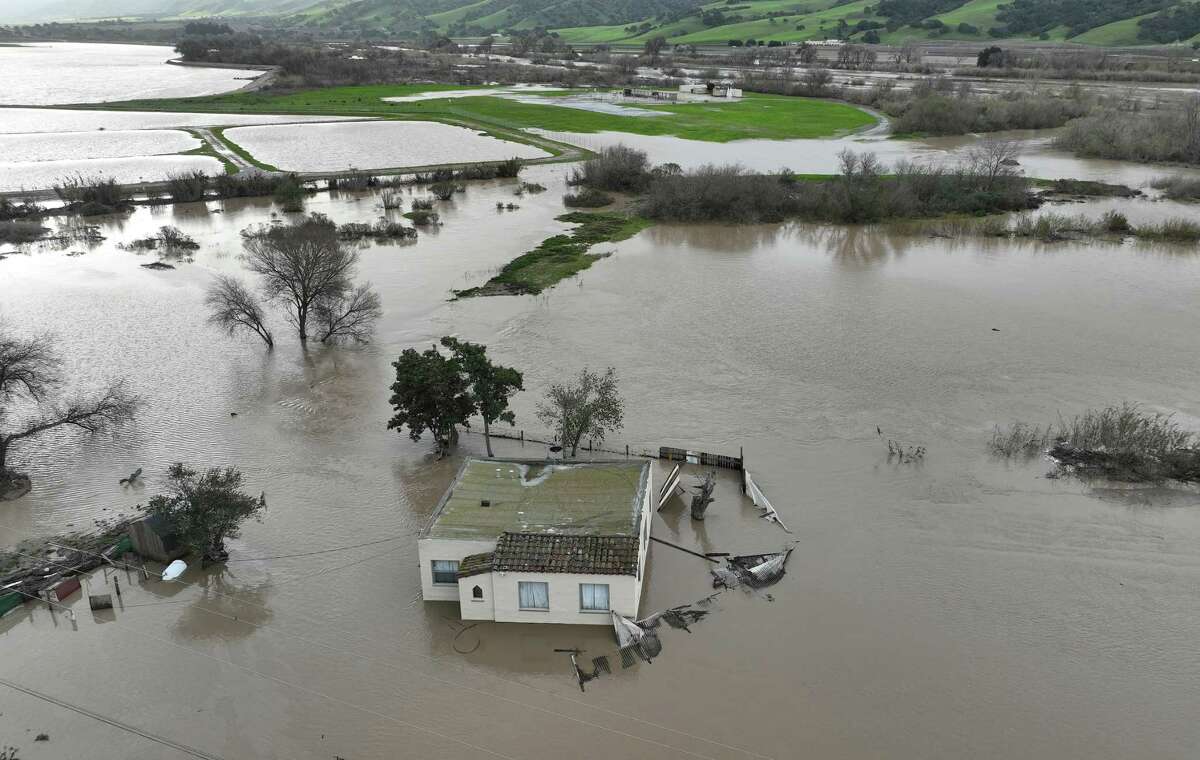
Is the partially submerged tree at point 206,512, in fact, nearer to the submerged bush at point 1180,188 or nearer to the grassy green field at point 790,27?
the submerged bush at point 1180,188

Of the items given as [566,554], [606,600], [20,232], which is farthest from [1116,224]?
[20,232]

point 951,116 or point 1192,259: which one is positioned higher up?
point 951,116

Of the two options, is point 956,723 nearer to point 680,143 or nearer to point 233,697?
point 233,697

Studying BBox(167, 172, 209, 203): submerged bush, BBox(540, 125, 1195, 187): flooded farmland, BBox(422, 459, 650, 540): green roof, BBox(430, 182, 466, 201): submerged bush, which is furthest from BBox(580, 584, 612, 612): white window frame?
BBox(167, 172, 209, 203): submerged bush

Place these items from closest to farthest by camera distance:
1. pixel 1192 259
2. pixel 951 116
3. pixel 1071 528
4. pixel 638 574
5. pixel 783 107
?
pixel 638 574 → pixel 1071 528 → pixel 1192 259 → pixel 951 116 → pixel 783 107

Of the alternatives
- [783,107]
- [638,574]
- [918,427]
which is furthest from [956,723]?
[783,107]

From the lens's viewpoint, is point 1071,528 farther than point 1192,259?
No

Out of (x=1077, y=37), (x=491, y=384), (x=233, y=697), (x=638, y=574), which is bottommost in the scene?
(x=233, y=697)
